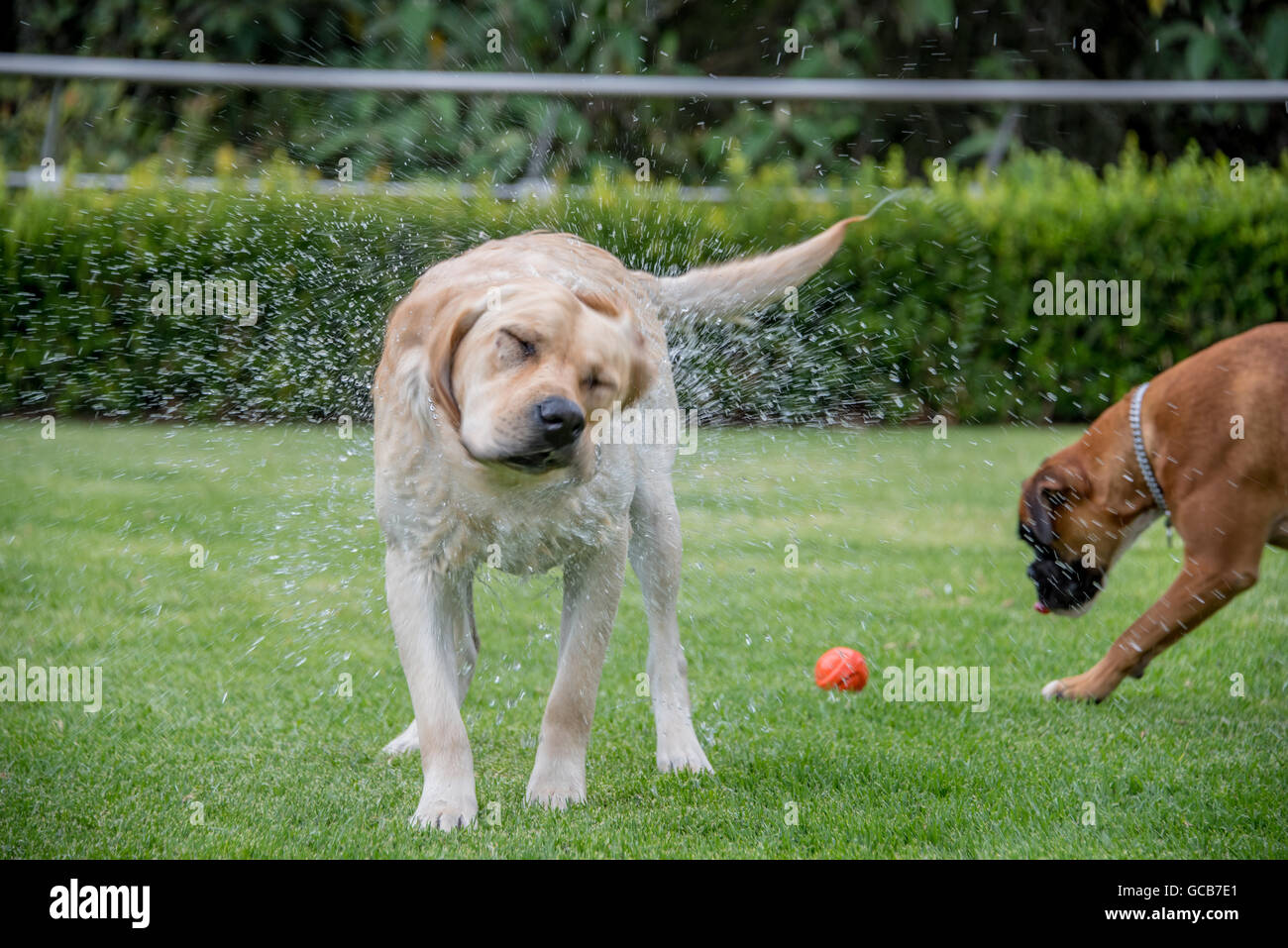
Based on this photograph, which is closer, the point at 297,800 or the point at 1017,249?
the point at 297,800

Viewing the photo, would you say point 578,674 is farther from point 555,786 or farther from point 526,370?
point 526,370

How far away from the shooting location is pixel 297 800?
3270 millimetres

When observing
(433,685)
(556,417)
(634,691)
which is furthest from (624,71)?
(556,417)

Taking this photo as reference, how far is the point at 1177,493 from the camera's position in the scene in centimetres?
467

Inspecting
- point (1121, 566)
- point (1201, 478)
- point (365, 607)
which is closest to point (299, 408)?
point (365, 607)

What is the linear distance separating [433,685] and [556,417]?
847 millimetres

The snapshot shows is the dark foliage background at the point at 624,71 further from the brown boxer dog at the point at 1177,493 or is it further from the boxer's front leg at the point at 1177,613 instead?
the boxer's front leg at the point at 1177,613

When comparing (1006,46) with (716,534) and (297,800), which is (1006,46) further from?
(297,800)

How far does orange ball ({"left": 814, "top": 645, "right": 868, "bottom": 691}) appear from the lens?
14.6 ft

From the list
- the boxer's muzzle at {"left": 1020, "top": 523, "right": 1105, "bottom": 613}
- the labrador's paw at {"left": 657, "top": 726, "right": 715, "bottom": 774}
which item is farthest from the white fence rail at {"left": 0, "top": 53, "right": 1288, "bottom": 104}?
the labrador's paw at {"left": 657, "top": 726, "right": 715, "bottom": 774}

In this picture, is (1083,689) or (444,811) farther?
(1083,689)

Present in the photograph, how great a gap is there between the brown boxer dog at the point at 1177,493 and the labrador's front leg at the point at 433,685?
7.21ft

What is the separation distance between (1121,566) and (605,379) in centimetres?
409

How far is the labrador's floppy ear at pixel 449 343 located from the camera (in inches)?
118
